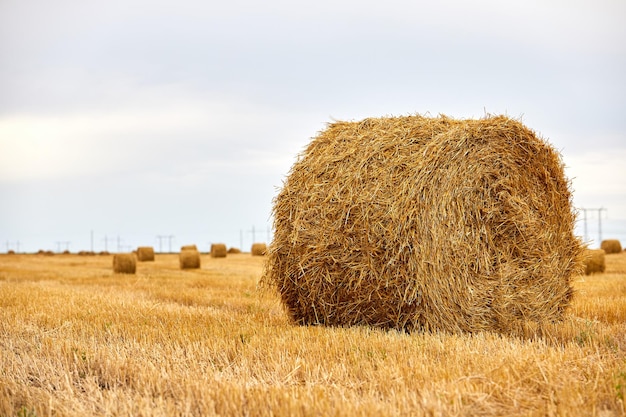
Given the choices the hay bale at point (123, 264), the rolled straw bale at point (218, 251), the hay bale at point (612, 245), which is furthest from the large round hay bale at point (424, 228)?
the rolled straw bale at point (218, 251)

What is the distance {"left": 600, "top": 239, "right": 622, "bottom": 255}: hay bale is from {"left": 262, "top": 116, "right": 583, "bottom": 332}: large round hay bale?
22723 millimetres

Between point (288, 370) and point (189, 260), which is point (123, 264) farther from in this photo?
point (288, 370)

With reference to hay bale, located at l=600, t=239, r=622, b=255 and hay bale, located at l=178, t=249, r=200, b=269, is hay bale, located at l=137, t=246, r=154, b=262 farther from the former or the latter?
hay bale, located at l=600, t=239, r=622, b=255

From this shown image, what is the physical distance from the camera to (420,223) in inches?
276

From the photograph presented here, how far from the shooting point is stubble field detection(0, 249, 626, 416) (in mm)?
4133

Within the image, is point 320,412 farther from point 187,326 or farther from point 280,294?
point 280,294

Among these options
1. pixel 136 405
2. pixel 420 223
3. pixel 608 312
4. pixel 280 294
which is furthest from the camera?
pixel 608 312

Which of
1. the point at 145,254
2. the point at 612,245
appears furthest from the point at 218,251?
the point at 612,245

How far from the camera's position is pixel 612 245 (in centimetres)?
2923

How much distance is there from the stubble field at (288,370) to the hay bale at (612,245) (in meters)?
22.8

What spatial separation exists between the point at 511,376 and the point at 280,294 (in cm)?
411

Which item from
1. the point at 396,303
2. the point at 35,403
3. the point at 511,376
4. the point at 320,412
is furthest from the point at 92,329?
the point at 511,376

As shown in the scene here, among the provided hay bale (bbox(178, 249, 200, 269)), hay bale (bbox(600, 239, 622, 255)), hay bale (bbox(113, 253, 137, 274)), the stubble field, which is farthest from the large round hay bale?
hay bale (bbox(600, 239, 622, 255))

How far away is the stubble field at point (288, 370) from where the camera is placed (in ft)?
13.6
